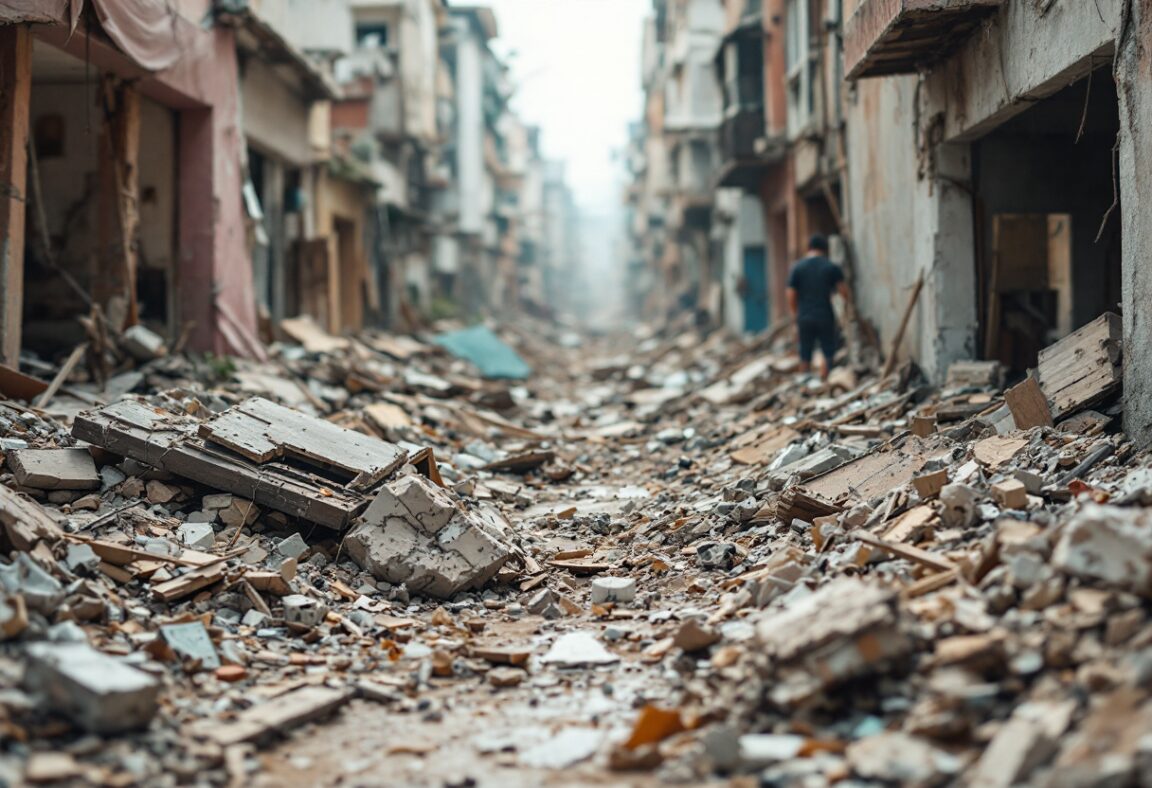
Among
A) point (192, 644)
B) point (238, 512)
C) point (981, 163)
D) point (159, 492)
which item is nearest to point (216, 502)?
point (238, 512)

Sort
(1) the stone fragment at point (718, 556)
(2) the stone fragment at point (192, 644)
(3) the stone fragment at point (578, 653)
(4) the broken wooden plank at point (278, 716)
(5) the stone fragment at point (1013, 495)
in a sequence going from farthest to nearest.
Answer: (1) the stone fragment at point (718, 556) < (5) the stone fragment at point (1013, 495) < (3) the stone fragment at point (578, 653) < (2) the stone fragment at point (192, 644) < (4) the broken wooden plank at point (278, 716)

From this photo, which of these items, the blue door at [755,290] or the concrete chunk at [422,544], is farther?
the blue door at [755,290]

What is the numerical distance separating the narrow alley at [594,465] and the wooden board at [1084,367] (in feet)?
0.11

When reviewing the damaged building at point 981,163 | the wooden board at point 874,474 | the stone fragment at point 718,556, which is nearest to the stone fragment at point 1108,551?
the damaged building at point 981,163

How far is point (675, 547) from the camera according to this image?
7.17m

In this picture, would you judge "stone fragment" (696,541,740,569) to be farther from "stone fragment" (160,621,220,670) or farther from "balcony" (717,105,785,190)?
"balcony" (717,105,785,190)

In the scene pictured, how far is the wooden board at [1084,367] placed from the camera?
22.0 feet

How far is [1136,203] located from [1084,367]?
1247mm

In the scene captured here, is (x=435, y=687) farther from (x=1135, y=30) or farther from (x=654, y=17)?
(x=654, y=17)

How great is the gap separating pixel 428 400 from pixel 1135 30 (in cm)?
853

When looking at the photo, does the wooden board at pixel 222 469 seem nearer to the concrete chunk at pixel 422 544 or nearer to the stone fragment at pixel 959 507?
the concrete chunk at pixel 422 544

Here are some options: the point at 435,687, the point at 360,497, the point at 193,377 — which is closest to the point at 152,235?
the point at 193,377

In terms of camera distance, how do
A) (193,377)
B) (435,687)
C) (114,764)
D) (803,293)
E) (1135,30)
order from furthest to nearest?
(803,293), (193,377), (1135,30), (435,687), (114,764)

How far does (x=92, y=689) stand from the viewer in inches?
150
